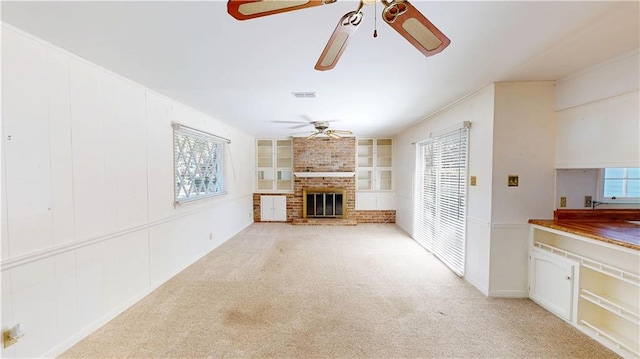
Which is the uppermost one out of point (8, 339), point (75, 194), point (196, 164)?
point (196, 164)

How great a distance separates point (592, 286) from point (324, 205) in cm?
521

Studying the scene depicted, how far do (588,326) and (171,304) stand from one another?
3943mm

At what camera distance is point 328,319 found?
2355 millimetres

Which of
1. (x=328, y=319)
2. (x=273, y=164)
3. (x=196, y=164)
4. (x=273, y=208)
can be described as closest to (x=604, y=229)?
(x=328, y=319)

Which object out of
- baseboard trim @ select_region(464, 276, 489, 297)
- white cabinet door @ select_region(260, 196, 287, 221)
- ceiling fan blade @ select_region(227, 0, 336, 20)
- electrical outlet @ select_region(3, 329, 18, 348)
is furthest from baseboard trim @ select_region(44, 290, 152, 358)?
white cabinet door @ select_region(260, 196, 287, 221)

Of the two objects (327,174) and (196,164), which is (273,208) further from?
(196,164)

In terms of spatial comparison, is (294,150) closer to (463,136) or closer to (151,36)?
(463,136)

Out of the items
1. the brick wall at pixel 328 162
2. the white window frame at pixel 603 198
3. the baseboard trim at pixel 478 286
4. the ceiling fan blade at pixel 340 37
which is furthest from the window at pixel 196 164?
the white window frame at pixel 603 198

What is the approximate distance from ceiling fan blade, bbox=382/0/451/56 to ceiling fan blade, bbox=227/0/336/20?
28cm

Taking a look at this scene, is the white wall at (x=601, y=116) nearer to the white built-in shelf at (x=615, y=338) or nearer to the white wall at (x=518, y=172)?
the white wall at (x=518, y=172)

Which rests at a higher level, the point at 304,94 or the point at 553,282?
the point at 304,94

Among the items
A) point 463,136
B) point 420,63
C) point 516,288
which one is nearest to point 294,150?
point 463,136

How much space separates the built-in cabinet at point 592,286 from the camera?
196 cm

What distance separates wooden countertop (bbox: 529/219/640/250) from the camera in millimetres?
1960
